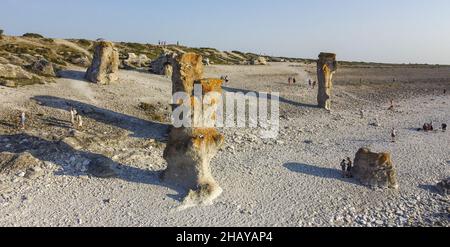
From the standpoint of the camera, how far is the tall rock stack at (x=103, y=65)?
140 feet

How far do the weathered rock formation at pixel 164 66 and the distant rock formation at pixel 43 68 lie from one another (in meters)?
13.0

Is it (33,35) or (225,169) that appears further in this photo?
(33,35)

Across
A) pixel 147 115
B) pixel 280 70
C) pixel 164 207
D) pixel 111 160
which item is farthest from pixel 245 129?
pixel 280 70

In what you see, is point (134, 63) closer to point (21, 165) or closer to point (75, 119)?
point (75, 119)

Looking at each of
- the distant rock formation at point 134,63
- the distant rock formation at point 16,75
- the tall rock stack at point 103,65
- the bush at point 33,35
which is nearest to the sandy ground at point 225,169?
the tall rock stack at point 103,65

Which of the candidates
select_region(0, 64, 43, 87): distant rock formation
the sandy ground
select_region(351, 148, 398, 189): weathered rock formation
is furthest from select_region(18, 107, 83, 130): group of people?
select_region(351, 148, 398, 189): weathered rock formation

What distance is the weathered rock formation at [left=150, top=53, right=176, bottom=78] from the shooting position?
52281 millimetres

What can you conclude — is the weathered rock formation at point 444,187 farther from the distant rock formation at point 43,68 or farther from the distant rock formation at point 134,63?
the distant rock formation at point 134,63

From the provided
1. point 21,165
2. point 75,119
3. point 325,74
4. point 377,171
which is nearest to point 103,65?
point 75,119

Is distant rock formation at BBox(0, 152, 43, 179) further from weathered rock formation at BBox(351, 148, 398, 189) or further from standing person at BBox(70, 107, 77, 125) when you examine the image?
weathered rock formation at BBox(351, 148, 398, 189)

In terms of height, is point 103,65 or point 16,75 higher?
point 103,65

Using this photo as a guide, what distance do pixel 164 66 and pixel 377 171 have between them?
1344 inches

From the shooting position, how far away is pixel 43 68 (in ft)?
142

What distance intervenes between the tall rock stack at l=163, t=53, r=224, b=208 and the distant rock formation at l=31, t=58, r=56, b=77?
2492 cm
